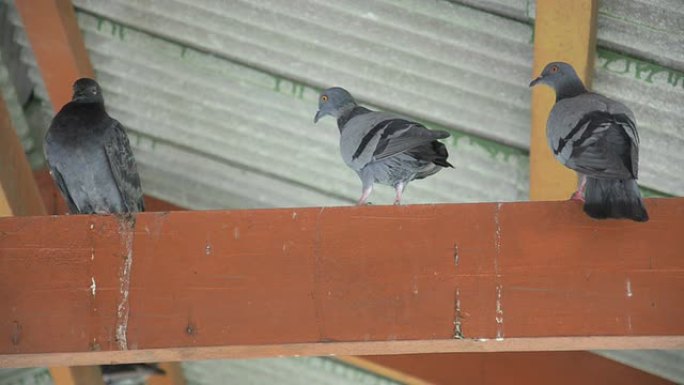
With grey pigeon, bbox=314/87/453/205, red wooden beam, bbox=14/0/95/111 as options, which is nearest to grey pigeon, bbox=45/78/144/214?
red wooden beam, bbox=14/0/95/111

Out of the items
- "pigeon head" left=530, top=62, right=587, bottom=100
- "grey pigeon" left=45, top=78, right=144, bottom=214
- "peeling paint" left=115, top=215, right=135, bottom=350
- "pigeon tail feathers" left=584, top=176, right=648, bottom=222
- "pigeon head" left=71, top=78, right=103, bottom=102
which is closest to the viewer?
"pigeon tail feathers" left=584, top=176, right=648, bottom=222

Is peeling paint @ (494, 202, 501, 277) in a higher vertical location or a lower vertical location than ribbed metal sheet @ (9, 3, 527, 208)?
lower

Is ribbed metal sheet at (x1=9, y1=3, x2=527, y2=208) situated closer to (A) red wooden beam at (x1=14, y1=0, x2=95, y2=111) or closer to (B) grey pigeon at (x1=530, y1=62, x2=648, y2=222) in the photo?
(A) red wooden beam at (x1=14, y1=0, x2=95, y2=111)

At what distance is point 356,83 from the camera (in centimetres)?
543

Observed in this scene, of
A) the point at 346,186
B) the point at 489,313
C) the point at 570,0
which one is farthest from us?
the point at 346,186

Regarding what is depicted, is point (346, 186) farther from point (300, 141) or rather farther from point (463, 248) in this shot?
point (463, 248)

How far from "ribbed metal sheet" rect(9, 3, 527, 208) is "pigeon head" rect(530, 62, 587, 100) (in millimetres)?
1146

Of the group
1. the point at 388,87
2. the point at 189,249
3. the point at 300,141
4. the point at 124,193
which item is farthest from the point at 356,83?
the point at 189,249

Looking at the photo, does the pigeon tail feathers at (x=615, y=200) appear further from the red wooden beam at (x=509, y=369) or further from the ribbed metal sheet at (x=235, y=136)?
the red wooden beam at (x=509, y=369)

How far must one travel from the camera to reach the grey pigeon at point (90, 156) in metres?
4.68

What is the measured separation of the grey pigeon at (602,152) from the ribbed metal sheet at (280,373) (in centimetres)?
424

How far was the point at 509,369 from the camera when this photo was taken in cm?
611

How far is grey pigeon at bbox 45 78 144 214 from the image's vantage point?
4676 millimetres

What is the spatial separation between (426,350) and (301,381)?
4.85 metres
